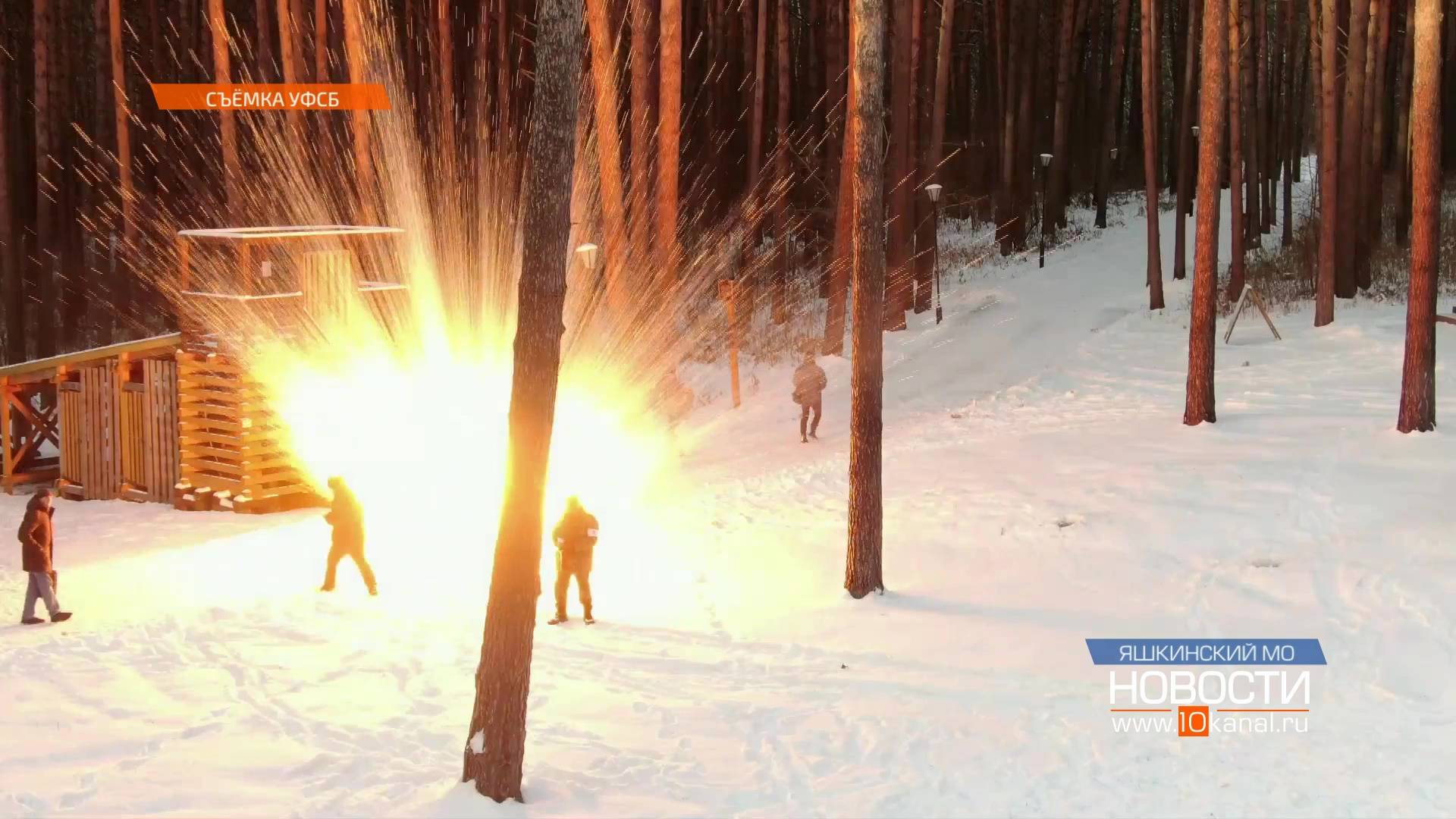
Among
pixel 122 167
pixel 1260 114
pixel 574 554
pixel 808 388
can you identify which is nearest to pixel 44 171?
pixel 122 167

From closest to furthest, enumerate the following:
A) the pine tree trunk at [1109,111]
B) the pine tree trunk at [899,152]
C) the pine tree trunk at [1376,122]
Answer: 1. the pine tree trunk at [899,152]
2. the pine tree trunk at [1376,122]
3. the pine tree trunk at [1109,111]

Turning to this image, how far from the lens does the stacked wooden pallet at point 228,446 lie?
1828 cm

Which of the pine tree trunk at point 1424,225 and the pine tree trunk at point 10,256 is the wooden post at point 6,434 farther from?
the pine tree trunk at point 1424,225

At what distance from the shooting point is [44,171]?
2553cm

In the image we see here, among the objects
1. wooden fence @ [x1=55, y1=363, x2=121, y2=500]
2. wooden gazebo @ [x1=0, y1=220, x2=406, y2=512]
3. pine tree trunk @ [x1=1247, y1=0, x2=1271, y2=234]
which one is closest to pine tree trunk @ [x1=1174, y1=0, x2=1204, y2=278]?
pine tree trunk @ [x1=1247, y1=0, x2=1271, y2=234]

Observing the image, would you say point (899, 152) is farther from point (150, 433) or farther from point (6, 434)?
point (6, 434)

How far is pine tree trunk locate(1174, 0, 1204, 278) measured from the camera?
3238 cm

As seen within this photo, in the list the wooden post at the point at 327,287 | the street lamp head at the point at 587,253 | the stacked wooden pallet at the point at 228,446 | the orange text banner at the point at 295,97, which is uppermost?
the orange text banner at the point at 295,97

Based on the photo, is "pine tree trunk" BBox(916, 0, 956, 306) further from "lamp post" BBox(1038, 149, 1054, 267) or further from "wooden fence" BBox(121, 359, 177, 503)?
"wooden fence" BBox(121, 359, 177, 503)

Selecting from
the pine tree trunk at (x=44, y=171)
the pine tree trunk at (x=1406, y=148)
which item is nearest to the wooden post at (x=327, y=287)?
the pine tree trunk at (x=44, y=171)

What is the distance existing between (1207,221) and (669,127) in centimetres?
972

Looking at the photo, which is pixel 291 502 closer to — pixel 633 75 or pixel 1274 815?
pixel 633 75

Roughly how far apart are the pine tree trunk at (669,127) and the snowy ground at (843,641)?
5475 millimetres

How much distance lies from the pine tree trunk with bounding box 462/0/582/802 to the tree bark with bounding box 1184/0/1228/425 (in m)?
11.4
